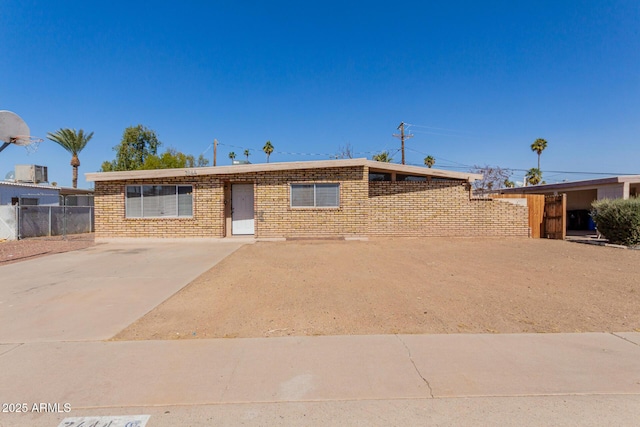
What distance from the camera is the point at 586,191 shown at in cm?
2239

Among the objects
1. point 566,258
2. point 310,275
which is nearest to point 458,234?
point 566,258

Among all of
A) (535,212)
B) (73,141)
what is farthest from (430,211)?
(73,141)

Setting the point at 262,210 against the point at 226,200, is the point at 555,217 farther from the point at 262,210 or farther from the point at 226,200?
the point at 226,200

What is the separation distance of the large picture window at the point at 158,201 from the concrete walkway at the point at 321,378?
9492 millimetres

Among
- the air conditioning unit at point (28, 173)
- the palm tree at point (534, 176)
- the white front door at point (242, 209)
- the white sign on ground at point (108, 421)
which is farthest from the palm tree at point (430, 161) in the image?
the white sign on ground at point (108, 421)

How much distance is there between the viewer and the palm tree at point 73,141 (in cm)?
3038

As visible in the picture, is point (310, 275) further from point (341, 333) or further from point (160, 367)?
point (160, 367)

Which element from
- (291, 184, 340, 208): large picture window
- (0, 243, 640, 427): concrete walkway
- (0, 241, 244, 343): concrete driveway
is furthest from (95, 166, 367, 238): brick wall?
(0, 243, 640, 427): concrete walkway

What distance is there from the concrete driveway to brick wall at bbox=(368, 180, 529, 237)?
6.72m

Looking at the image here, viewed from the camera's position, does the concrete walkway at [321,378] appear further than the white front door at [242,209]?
No

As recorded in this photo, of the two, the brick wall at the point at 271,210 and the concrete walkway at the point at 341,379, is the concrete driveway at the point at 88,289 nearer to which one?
the concrete walkway at the point at 341,379

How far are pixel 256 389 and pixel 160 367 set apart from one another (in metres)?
1.17

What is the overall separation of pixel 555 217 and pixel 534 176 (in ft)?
123

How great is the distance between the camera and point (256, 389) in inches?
124
